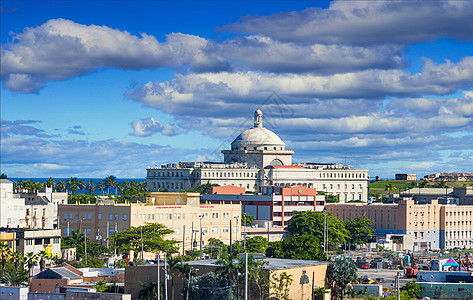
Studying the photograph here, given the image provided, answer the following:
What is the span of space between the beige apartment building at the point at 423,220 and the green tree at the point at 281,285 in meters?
110

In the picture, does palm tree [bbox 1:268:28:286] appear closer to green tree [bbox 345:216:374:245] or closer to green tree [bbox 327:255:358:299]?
green tree [bbox 327:255:358:299]

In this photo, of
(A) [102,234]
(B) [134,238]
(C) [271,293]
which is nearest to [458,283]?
(C) [271,293]

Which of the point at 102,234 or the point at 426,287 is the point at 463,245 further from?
the point at 426,287

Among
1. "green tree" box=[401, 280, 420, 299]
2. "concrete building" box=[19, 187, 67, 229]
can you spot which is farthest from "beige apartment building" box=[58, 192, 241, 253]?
"green tree" box=[401, 280, 420, 299]

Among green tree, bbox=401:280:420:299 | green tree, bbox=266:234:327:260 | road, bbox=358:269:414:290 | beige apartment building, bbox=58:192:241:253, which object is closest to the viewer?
green tree, bbox=401:280:420:299

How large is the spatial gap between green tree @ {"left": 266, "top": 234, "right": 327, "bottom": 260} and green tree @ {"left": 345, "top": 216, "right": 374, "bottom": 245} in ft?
138

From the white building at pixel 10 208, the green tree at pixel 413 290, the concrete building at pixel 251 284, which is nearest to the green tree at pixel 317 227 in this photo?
the white building at pixel 10 208

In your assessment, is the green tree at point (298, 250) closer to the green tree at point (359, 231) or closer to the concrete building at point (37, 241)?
the concrete building at point (37, 241)

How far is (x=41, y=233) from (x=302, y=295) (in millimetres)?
47339

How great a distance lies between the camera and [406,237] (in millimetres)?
181000

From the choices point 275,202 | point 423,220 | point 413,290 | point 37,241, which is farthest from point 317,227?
point 413,290

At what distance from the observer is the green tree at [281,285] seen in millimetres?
73812

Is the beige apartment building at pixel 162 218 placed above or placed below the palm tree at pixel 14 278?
above

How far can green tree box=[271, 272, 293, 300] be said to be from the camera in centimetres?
7381
